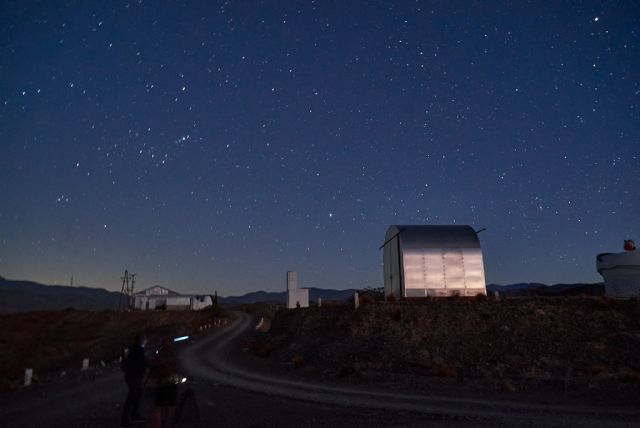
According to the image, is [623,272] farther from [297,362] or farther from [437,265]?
[297,362]

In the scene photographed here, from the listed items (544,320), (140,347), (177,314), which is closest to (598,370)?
(544,320)

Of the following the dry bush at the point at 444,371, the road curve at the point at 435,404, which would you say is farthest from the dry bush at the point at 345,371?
the dry bush at the point at 444,371

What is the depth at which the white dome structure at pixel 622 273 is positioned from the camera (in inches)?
971

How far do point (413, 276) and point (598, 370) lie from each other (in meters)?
11.1

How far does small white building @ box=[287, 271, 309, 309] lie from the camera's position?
124 ft

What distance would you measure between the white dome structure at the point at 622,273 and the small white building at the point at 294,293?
73.8ft

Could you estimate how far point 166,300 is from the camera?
89000mm

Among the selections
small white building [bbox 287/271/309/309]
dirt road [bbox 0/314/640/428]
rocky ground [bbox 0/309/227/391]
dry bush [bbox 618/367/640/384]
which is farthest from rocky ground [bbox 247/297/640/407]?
rocky ground [bbox 0/309/227/391]

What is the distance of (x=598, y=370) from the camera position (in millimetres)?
15516

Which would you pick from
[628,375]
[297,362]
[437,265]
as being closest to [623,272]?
A: [437,265]

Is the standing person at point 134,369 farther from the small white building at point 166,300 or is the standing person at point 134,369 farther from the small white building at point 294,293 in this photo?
the small white building at point 166,300

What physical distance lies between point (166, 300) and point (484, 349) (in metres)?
82.1

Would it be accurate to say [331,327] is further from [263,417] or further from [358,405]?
[263,417]

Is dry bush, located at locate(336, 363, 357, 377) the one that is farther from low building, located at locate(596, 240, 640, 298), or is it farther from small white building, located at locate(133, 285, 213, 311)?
small white building, located at locate(133, 285, 213, 311)
